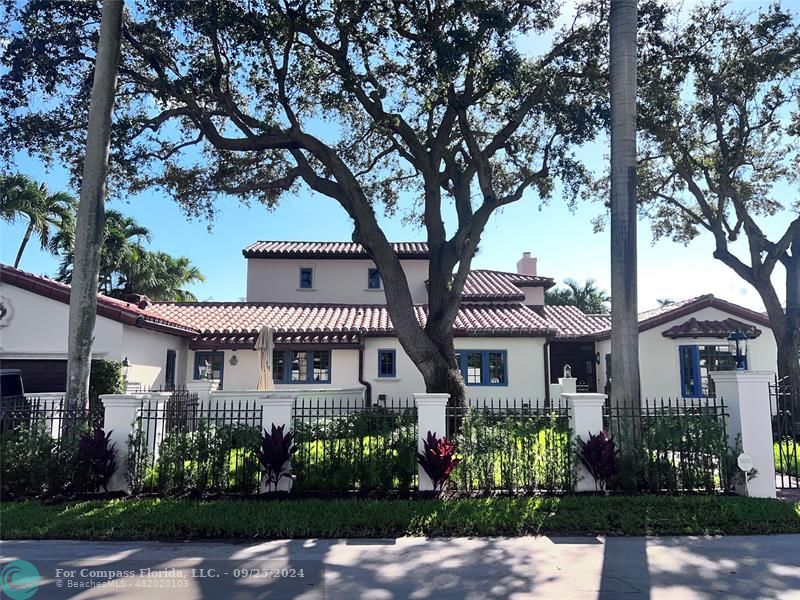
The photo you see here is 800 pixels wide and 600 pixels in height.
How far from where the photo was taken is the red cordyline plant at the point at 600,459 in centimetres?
831

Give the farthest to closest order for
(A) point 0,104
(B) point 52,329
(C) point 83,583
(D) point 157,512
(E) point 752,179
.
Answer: (E) point 752,179 → (B) point 52,329 → (A) point 0,104 → (D) point 157,512 → (C) point 83,583

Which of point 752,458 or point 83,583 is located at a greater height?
point 752,458

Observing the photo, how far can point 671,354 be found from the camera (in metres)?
18.9

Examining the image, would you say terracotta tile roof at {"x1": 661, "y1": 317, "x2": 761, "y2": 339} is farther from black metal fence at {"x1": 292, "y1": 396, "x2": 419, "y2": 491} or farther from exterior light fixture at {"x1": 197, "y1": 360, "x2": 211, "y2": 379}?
exterior light fixture at {"x1": 197, "y1": 360, "x2": 211, "y2": 379}

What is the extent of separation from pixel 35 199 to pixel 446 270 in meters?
16.6

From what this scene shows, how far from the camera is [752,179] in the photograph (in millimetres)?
17516

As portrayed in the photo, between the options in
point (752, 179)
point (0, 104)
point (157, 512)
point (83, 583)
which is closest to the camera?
point (83, 583)

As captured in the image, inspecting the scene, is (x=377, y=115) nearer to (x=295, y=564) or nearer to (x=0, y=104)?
(x=0, y=104)

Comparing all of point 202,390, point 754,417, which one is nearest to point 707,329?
point 754,417

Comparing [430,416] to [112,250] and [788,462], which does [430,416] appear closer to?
[788,462]

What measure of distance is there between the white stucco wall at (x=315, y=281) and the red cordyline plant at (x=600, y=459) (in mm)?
15511

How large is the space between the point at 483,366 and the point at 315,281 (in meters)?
9.22

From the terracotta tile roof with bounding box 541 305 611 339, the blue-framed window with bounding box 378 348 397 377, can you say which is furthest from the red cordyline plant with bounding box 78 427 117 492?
the terracotta tile roof with bounding box 541 305 611 339

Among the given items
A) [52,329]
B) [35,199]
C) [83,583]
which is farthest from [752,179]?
[35,199]
